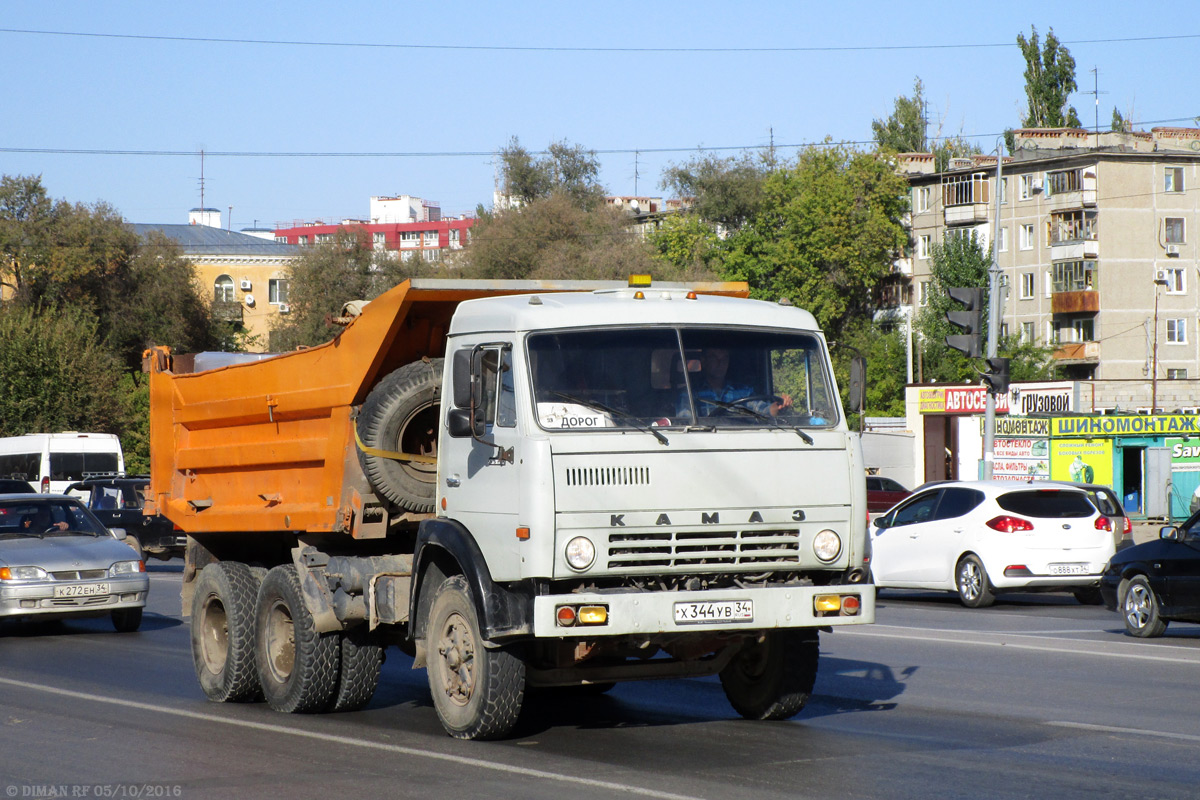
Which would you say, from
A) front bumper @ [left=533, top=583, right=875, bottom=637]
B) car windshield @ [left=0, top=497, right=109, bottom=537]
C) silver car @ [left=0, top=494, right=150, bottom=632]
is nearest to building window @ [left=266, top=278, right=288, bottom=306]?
car windshield @ [left=0, top=497, right=109, bottom=537]

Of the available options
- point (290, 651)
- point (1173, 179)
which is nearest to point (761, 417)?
point (290, 651)

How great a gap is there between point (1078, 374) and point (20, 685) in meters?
72.8

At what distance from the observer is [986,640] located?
14734 mm

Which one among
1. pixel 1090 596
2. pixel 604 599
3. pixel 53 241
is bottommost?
pixel 1090 596

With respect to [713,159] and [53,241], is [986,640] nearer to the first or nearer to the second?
[53,241]

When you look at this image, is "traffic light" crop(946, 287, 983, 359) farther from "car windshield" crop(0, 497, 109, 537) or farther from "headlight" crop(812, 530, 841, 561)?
"headlight" crop(812, 530, 841, 561)

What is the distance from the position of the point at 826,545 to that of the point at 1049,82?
8813cm

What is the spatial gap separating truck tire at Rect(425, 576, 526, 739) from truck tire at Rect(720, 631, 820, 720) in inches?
61.3

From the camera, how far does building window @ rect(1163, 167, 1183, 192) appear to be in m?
77.1

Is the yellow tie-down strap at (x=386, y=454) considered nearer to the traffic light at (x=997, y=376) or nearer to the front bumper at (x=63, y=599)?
the front bumper at (x=63, y=599)

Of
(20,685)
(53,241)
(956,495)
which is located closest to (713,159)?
(53,241)

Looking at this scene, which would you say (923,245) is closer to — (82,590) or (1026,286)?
(1026,286)

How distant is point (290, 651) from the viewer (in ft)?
34.0

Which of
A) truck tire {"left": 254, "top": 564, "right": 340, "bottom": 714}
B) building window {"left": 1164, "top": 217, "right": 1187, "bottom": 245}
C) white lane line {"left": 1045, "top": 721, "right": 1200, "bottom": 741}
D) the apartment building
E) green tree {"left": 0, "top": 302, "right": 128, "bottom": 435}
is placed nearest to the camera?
white lane line {"left": 1045, "top": 721, "right": 1200, "bottom": 741}
